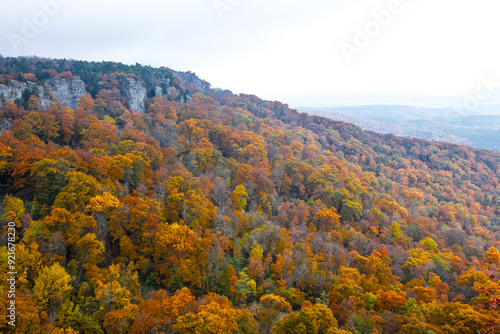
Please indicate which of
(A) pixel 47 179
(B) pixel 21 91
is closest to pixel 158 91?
(B) pixel 21 91

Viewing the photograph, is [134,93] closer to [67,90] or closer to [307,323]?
[67,90]

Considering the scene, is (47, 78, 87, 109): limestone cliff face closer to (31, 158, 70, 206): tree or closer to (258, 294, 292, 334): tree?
(31, 158, 70, 206): tree

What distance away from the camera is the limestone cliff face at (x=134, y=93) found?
76.9m

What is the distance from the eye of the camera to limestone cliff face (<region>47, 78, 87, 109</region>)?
218 feet

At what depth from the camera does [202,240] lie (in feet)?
93.6

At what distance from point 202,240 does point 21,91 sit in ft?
169

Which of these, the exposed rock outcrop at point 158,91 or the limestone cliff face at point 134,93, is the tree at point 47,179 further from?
the exposed rock outcrop at point 158,91

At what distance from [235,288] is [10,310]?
1678 cm

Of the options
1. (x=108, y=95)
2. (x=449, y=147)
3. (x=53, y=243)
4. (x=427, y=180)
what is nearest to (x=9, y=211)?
(x=53, y=243)

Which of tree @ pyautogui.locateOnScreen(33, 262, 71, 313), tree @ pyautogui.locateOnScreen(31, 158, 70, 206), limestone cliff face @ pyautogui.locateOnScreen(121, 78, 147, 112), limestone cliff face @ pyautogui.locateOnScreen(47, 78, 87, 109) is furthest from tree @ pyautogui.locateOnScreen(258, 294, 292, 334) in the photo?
limestone cliff face @ pyautogui.locateOnScreen(47, 78, 87, 109)

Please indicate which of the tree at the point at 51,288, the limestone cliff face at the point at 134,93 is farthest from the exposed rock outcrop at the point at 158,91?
the tree at the point at 51,288

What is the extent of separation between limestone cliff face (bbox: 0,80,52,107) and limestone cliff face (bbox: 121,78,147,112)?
20.4 meters

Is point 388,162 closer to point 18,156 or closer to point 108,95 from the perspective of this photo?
point 108,95

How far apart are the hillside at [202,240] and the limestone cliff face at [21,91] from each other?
29 cm
